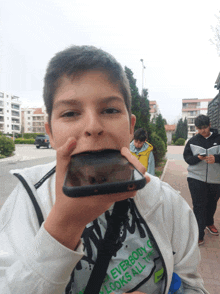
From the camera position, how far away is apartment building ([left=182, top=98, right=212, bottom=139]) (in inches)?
3024

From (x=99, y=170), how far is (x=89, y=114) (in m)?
0.24

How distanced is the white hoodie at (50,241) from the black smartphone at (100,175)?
0.62 feet

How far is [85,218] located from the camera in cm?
60

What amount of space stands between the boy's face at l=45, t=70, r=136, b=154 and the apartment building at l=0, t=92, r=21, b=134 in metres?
84.3

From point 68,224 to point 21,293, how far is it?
254 millimetres

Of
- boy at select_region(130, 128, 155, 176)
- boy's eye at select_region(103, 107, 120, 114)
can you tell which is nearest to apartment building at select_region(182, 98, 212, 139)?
boy at select_region(130, 128, 155, 176)

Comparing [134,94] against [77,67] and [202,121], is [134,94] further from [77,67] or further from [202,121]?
[77,67]

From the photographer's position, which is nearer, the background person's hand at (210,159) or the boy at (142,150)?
the background person's hand at (210,159)

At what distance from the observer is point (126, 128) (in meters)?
0.88

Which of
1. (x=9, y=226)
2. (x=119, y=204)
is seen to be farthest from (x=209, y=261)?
(x=9, y=226)

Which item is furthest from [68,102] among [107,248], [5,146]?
[5,146]

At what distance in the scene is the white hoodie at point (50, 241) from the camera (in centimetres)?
61

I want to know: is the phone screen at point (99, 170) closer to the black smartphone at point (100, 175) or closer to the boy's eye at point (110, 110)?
the black smartphone at point (100, 175)

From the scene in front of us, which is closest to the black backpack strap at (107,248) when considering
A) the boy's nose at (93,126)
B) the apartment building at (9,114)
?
the boy's nose at (93,126)
